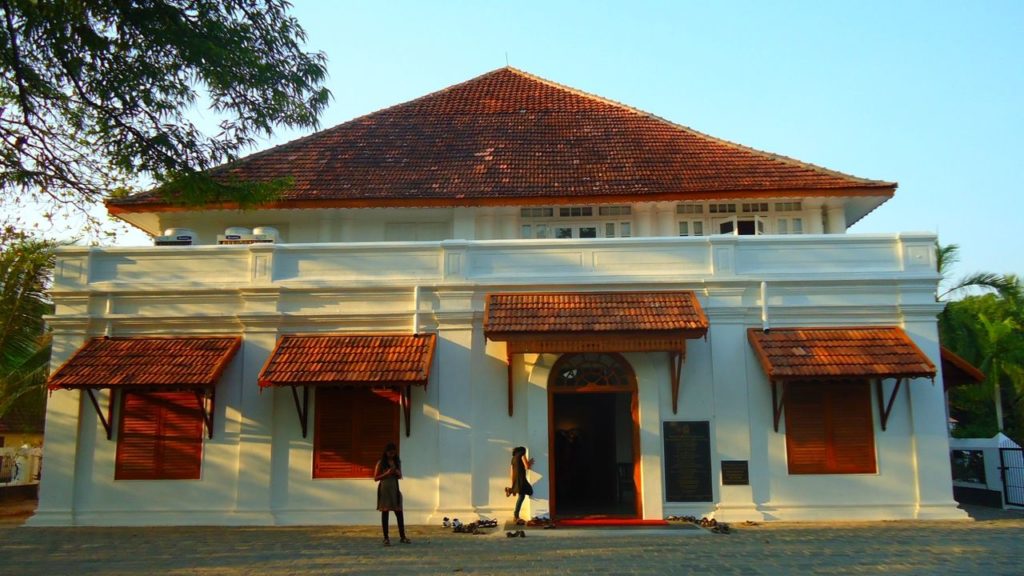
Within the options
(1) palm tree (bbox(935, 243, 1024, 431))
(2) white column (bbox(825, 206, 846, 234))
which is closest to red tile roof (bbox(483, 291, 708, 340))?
(2) white column (bbox(825, 206, 846, 234))

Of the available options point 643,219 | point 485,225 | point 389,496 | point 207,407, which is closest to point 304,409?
point 207,407

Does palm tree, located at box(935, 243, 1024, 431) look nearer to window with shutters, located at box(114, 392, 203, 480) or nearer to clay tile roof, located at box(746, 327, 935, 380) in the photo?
clay tile roof, located at box(746, 327, 935, 380)

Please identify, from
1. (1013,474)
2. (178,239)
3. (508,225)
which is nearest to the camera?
(1013,474)

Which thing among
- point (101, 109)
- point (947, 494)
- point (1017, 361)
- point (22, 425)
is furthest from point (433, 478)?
point (1017, 361)

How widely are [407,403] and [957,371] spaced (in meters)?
9.12

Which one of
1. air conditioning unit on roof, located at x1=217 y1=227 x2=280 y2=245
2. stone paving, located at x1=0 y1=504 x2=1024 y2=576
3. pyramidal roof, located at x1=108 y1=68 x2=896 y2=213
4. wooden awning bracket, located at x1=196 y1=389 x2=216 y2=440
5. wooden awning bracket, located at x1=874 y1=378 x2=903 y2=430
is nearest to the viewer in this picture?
stone paving, located at x1=0 y1=504 x2=1024 y2=576

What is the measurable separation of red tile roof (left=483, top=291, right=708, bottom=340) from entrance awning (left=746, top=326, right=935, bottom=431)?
1.28m

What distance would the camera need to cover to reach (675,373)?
12.3 m

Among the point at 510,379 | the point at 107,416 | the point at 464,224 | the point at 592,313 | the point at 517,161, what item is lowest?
the point at 107,416

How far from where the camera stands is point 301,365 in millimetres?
11961

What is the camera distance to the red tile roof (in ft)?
38.5

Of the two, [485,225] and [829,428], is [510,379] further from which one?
[829,428]

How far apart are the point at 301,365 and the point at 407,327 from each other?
180 cm

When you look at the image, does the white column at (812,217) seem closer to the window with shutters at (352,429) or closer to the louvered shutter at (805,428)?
the louvered shutter at (805,428)
